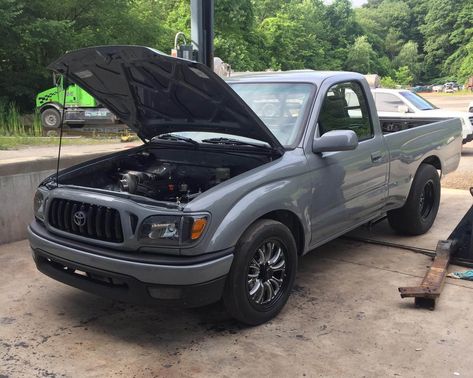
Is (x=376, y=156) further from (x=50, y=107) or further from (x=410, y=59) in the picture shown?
(x=410, y=59)

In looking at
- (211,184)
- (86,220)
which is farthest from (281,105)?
(86,220)

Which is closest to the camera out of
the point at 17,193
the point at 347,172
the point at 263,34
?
the point at 347,172

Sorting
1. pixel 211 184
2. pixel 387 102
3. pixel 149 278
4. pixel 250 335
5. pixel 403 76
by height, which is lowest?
pixel 250 335

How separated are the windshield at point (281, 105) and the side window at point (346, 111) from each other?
0.21 metres

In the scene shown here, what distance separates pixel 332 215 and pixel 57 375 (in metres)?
2.48

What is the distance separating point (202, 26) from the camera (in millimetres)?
8469

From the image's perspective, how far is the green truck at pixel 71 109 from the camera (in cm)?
1806

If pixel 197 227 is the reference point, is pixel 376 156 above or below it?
above

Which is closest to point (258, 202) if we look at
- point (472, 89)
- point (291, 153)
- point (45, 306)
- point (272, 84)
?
point (291, 153)

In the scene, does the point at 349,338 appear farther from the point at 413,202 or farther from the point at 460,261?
the point at 413,202

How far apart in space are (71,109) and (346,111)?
1537 cm

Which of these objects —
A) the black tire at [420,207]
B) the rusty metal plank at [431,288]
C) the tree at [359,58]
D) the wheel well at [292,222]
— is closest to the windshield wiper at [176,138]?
the wheel well at [292,222]

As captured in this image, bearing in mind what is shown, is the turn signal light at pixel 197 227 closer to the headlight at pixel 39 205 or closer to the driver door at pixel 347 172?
the driver door at pixel 347 172

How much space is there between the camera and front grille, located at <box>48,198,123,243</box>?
11.1ft
